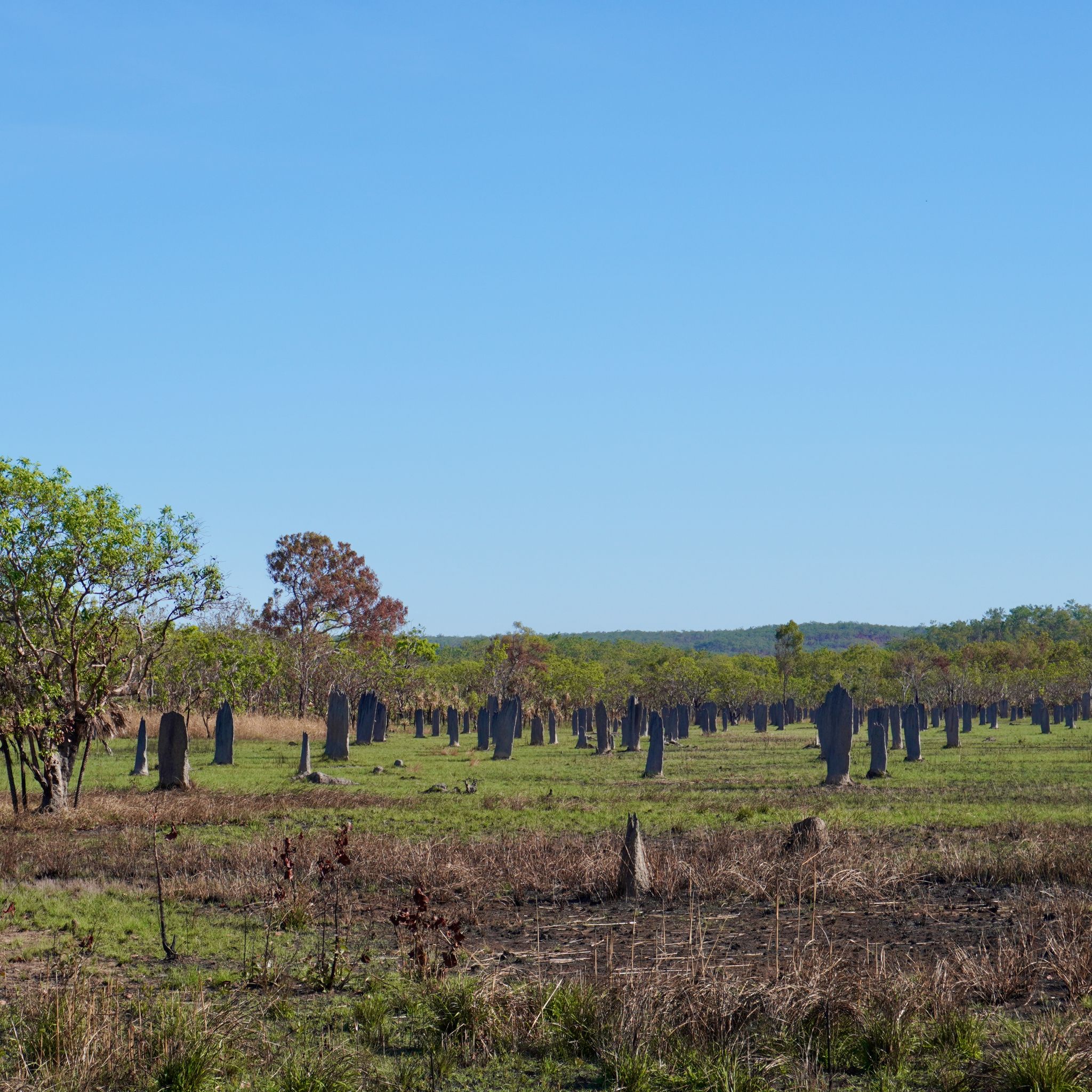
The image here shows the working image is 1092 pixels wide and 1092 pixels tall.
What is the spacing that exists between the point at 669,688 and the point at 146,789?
60.7 meters

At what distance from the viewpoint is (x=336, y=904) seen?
9555 millimetres

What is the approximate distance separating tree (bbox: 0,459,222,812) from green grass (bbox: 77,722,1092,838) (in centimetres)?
413

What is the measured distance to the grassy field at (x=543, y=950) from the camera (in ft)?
23.5

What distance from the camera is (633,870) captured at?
Result: 12.8 metres

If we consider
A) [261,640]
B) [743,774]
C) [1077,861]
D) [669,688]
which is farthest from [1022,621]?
[1077,861]

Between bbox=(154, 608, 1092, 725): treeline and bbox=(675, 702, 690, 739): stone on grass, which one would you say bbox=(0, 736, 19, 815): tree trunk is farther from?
bbox=(675, 702, 690, 739): stone on grass

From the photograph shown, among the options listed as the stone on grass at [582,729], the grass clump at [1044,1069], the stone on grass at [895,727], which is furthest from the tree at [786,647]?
the grass clump at [1044,1069]

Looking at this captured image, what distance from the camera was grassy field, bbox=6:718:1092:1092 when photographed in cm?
717

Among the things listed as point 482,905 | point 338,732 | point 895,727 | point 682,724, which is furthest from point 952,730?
point 482,905

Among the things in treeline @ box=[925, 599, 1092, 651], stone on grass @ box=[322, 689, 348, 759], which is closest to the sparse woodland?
stone on grass @ box=[322, 689, 348, 759]

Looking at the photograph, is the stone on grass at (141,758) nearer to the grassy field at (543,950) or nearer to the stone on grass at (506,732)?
the grassy field at (543,950)

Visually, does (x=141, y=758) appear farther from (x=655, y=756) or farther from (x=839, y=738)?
(x=839, y=738)

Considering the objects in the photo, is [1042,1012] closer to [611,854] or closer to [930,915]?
[930,915]

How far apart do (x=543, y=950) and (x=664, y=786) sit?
53.6ft
